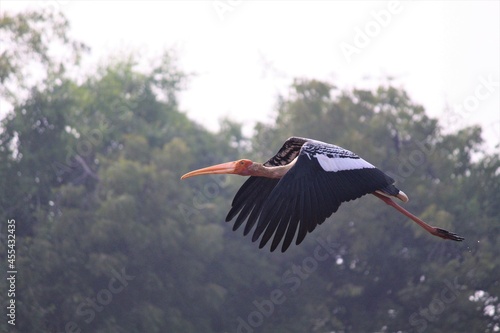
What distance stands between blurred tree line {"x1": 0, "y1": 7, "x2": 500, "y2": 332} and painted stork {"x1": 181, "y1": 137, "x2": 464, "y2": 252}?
41.3 feet

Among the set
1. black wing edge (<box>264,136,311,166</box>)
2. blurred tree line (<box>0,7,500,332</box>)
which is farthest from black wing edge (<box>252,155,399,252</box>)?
blurred tree line (<box>0,7,500,332</box>)

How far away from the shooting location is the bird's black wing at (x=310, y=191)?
30.3 feet

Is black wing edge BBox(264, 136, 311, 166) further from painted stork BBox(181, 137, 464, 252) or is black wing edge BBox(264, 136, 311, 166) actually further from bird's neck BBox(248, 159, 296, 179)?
bird's neck BBox(248, 159, 296, 179)

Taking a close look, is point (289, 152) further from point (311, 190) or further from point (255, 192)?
point (311, 190)

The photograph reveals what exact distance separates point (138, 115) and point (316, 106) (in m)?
6.76

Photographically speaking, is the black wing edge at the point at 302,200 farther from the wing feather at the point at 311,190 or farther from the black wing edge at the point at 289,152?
the black wing edge at the point at 289,152

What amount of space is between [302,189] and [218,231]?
52.6ft

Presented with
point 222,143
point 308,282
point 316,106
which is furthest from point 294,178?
point 222,143

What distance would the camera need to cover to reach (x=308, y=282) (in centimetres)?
2561

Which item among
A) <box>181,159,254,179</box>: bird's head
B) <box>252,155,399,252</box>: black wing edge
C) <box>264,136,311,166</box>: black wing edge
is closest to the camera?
<box>252,155,399,252</box>: black wing edge

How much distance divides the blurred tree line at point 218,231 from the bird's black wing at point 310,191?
13695 millimetres

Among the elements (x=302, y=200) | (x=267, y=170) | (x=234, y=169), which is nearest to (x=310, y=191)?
→ (x=302, y=200)

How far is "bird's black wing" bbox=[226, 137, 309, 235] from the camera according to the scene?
10.8m

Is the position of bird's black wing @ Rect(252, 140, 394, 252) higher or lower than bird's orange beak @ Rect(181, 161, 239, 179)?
lower
